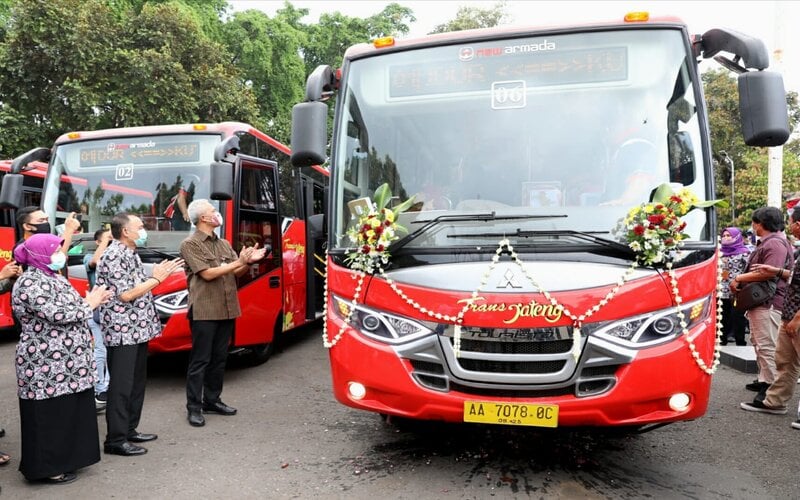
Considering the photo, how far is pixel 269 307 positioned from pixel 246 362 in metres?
0.92

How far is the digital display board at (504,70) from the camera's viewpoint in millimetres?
3857

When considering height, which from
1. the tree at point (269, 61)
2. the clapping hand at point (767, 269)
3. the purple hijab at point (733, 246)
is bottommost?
the clapping hand at point (767, 269)

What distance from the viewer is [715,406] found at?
5.91 m

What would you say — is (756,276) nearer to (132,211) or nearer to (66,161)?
(132,211)

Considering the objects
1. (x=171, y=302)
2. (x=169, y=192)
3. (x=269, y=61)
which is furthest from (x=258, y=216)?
(x=269, y=61)

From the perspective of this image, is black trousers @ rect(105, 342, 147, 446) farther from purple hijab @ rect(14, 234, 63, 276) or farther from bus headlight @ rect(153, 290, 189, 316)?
bus headlight @ rect(153, 290, 189, 316)

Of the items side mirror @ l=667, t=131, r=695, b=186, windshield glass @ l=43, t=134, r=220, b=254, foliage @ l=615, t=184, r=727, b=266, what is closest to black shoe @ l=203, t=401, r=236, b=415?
windshield glass @ l=43, t=134, r=220, b=254

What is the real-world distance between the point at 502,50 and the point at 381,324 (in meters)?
1.99

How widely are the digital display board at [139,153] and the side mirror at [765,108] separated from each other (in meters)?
5.29

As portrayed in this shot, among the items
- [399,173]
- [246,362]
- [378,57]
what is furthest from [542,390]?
[246,362]

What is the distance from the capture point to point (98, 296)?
400 cm

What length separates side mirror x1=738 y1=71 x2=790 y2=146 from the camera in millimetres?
3598

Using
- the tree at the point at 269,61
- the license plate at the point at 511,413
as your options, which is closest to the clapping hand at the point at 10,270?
the license plate at the point at 511,413

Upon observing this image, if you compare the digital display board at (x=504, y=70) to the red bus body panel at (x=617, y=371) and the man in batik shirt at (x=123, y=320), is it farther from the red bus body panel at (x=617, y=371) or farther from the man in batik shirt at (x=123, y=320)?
the man in batik shirt at (x=123, y=320)
